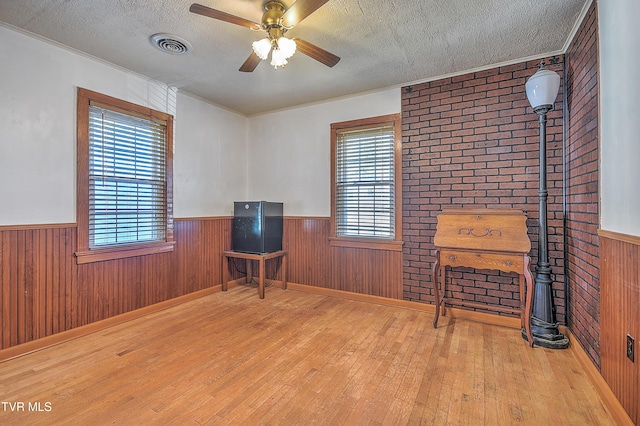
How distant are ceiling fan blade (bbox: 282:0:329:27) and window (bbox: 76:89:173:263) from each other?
218cm

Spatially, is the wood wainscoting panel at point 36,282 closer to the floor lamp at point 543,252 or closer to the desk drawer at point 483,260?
the desk drawer at point 483,260

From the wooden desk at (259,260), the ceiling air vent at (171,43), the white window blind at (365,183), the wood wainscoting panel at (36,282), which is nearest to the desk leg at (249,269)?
the wooden desk at (259,260)

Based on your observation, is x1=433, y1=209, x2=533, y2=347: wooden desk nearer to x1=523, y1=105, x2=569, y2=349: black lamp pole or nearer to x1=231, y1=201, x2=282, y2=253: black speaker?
x1=523, y1=105, x2=569, y2=349: black lamp pole

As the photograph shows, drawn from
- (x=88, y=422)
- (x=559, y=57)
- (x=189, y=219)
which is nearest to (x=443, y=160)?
(x=559, y=57)

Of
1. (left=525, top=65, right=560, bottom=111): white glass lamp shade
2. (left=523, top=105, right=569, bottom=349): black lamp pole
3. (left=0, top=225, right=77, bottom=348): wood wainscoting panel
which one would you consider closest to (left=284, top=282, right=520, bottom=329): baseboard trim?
(left=523, top=105, right=569, bottom=349): black lamp pole

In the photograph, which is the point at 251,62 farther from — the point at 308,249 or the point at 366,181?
the point at 308,249

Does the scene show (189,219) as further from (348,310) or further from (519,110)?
(519,110)

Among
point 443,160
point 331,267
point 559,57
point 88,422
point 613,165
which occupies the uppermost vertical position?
point 559,57

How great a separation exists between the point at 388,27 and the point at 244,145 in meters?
2.98

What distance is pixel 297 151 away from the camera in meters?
4.43

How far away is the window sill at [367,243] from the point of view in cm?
369

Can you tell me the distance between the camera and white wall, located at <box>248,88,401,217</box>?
401 cm

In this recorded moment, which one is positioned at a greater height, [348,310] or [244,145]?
[244,145]

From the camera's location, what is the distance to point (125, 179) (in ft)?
10.7
